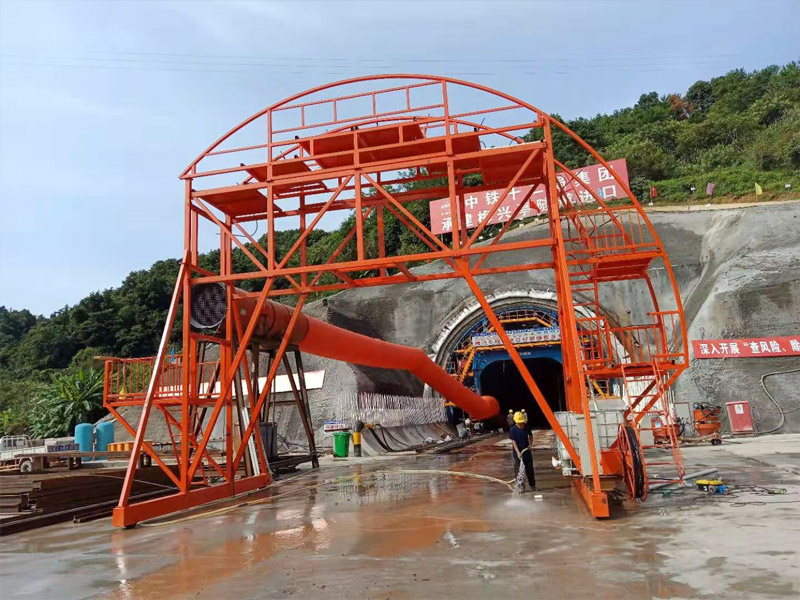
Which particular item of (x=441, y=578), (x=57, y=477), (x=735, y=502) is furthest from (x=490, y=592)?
(x=57, y=477)

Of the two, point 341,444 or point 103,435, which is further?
point 103,435

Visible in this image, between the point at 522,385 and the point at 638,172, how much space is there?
23.3 meters

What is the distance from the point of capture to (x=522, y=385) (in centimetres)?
4719

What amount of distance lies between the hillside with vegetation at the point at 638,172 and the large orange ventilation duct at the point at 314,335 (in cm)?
2940

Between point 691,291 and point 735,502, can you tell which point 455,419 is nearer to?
point 691,291

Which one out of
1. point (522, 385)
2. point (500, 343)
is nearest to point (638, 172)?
point (522, 385)

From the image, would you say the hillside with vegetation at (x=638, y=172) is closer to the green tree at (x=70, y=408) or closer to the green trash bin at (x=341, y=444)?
the green tree at (x=70, y=408)

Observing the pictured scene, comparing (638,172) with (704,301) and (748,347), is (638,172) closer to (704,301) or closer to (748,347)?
(704,301)

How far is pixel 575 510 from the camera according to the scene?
8.58 m

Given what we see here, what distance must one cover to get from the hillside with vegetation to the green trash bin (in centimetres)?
2963

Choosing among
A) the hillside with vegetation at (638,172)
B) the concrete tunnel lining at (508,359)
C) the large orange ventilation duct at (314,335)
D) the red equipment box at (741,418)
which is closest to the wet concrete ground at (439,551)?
the large orange ventilation duct at (314,335)

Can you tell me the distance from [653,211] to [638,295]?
19.3 ft

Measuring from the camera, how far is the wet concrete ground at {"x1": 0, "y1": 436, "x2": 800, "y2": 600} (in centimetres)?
507

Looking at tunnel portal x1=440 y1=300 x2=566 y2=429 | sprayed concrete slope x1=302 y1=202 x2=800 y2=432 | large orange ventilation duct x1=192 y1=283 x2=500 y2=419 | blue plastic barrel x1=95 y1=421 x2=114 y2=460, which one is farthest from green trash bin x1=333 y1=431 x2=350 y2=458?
tunnel portal x1=440 y1=300 x2=566 y2=429
